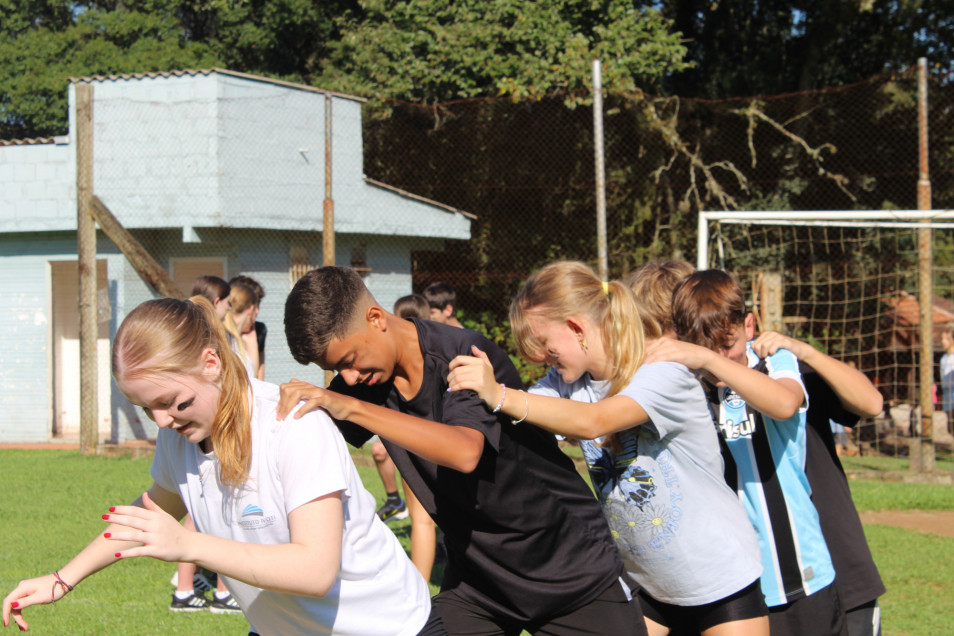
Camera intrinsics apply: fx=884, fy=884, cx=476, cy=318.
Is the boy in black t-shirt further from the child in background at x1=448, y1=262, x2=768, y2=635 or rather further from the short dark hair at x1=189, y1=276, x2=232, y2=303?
the short dark hair at x1=189, y1=276, x2=232, y2=303

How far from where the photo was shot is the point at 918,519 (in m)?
7.43

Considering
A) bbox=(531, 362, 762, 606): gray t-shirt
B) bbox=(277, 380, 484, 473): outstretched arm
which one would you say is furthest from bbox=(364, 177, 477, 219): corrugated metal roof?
bbox=(277, 380, 484, 473): outstretched arm

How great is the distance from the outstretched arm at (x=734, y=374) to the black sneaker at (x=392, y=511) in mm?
4725

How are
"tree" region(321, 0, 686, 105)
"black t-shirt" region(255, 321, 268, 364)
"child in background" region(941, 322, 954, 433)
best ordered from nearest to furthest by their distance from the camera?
"black t-shirt" region(255, 321, 268, 364) < "child in background" region(941, 322, 954, 433) < "tree" region(321, 0, 686, 105)

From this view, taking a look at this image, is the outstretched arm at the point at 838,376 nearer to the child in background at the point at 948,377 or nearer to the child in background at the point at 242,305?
the child in background at the point at 242,305

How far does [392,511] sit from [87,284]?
5.08m

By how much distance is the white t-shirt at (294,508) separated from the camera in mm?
1992

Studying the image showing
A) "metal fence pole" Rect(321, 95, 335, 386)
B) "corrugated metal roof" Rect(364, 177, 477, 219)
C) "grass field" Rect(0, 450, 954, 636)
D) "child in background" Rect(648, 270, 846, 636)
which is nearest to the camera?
"child in background" Rect(648, 270, 846, 636)

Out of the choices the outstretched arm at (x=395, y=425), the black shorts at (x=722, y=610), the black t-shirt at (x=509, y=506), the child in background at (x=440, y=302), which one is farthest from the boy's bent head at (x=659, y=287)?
→ the child in background at (x=440, y=302)

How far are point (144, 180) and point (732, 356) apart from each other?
37.0 ft

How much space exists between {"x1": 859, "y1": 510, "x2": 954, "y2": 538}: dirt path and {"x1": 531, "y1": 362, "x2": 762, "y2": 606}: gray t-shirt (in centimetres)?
514

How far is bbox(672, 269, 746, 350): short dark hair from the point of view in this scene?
283cm

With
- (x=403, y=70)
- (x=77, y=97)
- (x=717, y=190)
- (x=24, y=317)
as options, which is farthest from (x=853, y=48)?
(x=24, y=317)

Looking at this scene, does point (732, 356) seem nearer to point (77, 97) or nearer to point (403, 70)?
point (77, 97)
